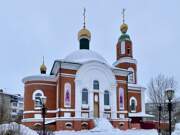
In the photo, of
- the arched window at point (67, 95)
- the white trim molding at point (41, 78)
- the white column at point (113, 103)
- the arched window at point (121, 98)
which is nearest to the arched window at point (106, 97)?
the white column at point (113, 103)

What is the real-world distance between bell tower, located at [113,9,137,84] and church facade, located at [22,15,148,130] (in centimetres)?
573

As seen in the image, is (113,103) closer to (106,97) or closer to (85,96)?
(106,97)

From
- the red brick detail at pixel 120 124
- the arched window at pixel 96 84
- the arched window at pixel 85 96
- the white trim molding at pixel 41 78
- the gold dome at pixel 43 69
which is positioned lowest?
the red brick detail at pixel 120 124

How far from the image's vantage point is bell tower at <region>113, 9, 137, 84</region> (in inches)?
1400

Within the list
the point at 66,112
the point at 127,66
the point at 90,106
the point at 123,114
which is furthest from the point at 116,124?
the point at 127,66

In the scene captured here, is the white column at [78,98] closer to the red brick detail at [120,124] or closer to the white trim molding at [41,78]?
the white trim molding at [41,78]

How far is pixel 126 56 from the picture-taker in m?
35.7

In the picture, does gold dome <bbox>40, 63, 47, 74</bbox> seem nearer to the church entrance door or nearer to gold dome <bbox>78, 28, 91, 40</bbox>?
gold dome <bbox>78, 28, 91, 40</bbox>

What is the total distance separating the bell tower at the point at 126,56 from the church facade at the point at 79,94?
226 inches

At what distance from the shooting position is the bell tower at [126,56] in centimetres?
3556

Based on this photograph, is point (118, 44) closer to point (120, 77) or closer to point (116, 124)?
point (120, 77)

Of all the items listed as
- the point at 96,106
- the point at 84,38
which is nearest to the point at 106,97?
the point at 96,106

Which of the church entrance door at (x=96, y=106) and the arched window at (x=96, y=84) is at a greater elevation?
the arched window at (x=96, y=84)

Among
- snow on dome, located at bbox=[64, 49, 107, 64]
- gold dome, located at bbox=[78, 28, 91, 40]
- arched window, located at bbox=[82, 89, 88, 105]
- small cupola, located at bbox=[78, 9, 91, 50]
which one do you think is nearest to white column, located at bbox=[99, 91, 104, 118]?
arched window, located at bbox=[82, 89, 88, 105]
